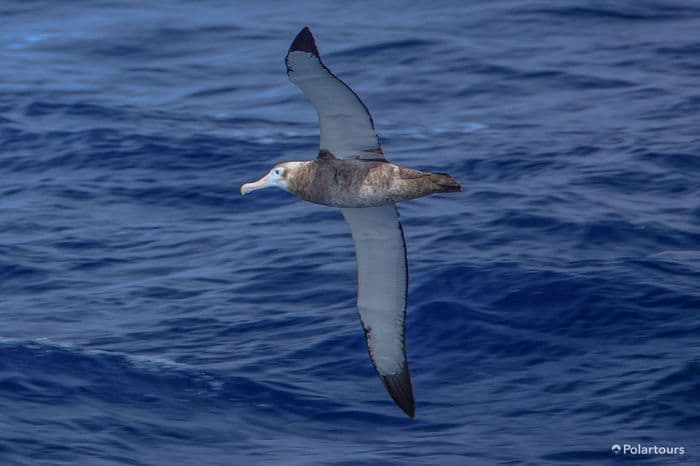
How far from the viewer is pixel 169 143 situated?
20375mm

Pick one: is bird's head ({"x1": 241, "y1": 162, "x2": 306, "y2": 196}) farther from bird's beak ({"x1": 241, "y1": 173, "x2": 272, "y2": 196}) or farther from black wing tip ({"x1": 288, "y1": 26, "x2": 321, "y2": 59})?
black wing tip ({"x1": 288, "y1": 26, "x2": 321, "y2": 59})

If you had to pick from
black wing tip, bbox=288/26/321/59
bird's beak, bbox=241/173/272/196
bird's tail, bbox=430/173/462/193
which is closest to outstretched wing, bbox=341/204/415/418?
bird's beak, bbox=241/173/272/196

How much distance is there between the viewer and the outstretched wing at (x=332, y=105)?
10.4 metres

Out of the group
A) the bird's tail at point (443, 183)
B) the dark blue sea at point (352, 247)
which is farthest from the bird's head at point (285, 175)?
the dark blue sea at point (352, 247)

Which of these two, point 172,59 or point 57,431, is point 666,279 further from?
point 172,59

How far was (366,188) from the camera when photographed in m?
11.5

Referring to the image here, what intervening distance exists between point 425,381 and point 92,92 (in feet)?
36.8

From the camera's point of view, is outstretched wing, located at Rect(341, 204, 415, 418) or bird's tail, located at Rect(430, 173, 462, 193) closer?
bird's tail, located at Rect(430, 173, 462, 193)

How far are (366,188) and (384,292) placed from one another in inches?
63.4

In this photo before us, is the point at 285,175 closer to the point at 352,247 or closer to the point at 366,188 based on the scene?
the point at 366,188

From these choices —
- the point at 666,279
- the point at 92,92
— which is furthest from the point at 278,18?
the point at 666,279

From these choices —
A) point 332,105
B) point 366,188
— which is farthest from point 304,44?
point 366,188

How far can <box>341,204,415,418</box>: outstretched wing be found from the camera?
12.5 meters

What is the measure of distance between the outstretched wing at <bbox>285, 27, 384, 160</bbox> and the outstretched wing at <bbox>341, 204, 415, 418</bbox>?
0.94 meters
